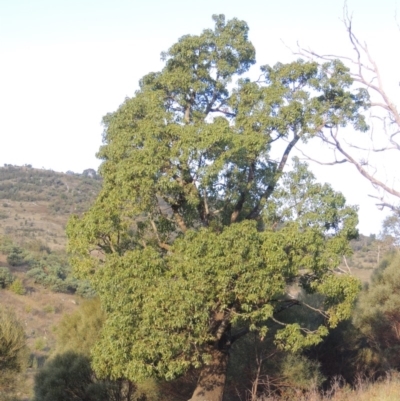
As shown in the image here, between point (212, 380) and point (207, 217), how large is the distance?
426 cm

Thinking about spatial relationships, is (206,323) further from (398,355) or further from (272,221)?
(398,355)

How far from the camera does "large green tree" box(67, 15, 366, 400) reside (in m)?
14.2

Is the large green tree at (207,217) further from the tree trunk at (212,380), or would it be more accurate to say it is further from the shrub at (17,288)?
the shrub at (17,288)

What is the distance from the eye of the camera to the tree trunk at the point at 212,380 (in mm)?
16516

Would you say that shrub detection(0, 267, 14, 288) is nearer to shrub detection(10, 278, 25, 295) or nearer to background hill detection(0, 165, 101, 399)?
background hill detection(0, 165, 101, 399)

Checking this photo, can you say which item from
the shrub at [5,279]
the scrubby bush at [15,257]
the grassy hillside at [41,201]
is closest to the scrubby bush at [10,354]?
the shrub at [5,279]

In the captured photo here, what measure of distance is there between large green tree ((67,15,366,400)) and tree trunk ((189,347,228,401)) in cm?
3

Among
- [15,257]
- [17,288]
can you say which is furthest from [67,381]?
[15,257]

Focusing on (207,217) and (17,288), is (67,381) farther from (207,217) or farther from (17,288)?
(17,288)

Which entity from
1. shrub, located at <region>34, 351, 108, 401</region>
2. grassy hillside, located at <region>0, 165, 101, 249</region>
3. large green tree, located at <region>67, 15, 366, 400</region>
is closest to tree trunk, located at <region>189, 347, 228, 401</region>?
large green tree, located at <region>67, 15, 366, 400</region>

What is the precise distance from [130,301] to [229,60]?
7.32 m

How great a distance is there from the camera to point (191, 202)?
51.3 feet

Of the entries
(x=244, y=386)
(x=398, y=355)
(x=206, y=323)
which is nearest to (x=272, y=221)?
(x=206, y=323)

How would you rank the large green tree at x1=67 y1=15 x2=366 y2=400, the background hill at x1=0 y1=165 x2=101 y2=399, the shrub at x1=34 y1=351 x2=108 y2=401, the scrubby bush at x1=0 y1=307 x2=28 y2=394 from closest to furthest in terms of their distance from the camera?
the large green tree at x1=67 y1=15 x2=366 y2=400, the shrub at x1=34 y1=351 x2=108 y2=401, the scrubby bush at x1=0 y1=307 x2=28 y2=394, the background hill at x1=0 y1=165 x2=101 y2=399
